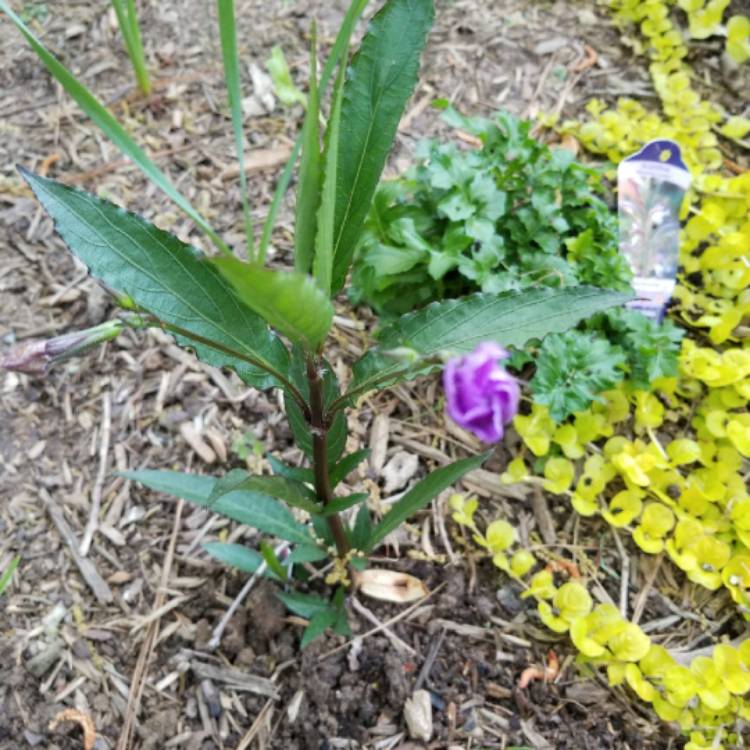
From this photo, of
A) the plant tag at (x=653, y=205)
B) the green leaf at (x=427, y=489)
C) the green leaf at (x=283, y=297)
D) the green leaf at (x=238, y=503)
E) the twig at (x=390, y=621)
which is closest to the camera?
the green leaf at (x=283, y=297)

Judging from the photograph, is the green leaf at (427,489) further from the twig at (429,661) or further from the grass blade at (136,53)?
the grass blade at (136,53)

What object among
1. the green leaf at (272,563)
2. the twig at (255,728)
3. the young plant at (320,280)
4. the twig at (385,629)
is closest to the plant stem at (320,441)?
the young plant at (320,280)

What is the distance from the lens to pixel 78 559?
4.66ft

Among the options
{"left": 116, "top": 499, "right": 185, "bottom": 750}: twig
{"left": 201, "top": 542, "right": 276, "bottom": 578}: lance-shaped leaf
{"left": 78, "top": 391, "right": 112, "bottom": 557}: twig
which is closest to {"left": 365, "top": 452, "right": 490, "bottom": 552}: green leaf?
{"left": 201, "top": 542, "right": 276, "bottom": 578}: lance-shaped leaf

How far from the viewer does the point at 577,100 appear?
204 centimetres

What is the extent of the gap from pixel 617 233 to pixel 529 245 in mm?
196

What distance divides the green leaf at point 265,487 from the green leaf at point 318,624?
0.26m

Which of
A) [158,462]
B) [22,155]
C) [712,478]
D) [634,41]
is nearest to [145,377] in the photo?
[158,462]

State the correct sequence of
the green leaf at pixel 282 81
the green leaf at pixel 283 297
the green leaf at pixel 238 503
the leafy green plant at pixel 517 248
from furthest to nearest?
the green leaf at pixel 282 81 < the leafy green plant at pixel 517 248 < the green leaf at pixel 238 503 < the green leaf at pixel 283 297

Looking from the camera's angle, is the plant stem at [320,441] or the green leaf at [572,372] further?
the green leaf at [572,372]

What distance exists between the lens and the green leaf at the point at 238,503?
3.95 feet

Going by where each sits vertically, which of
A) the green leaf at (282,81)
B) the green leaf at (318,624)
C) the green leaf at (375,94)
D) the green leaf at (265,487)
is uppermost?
the green leaf at (375,94)

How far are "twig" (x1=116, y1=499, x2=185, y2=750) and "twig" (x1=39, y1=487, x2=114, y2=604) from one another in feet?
0.31

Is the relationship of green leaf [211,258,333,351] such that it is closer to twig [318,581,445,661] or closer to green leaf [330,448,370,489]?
green leaf [330,448,370,489]
